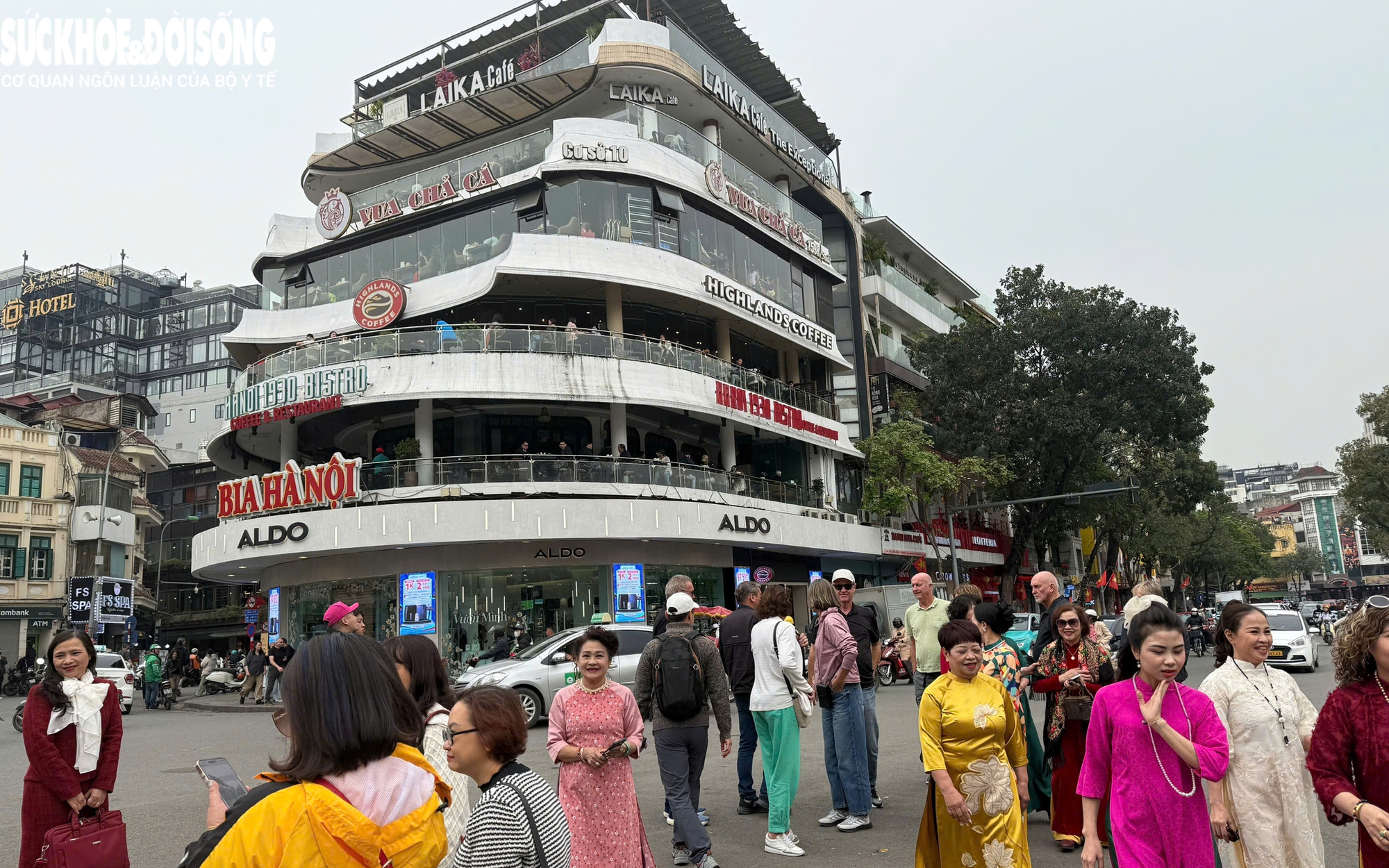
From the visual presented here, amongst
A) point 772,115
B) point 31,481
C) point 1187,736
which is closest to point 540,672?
point 1187,736

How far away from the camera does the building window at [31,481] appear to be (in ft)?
140

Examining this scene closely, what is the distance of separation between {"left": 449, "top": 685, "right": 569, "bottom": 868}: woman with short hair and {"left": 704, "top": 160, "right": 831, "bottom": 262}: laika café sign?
96.5 ft

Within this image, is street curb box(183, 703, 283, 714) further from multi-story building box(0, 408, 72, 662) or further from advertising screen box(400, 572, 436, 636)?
multi-story building box(0, 408, 72, 662)

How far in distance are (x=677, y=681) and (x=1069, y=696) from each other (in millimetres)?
2638

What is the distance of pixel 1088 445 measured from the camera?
3694 cm

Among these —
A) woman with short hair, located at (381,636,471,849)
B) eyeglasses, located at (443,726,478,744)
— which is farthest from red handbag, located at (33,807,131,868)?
eyeglasses, located at (443,726,478,744)

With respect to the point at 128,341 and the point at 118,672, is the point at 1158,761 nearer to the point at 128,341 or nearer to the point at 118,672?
the point at 118,672

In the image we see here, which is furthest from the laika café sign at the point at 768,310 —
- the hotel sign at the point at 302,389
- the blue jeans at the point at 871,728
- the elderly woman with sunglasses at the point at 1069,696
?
the elderly woman with sunglasses at the point at 1069,696

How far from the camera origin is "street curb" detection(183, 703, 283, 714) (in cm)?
2393

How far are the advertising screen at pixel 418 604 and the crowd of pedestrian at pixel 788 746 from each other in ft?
65.0

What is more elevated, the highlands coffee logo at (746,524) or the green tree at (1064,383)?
the green tree at (1064,383)

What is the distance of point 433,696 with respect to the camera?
4.64 meters

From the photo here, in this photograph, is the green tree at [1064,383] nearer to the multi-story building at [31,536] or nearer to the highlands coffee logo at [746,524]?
the highlands coffee logo at [746,524]

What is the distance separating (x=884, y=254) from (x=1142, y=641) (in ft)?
141
